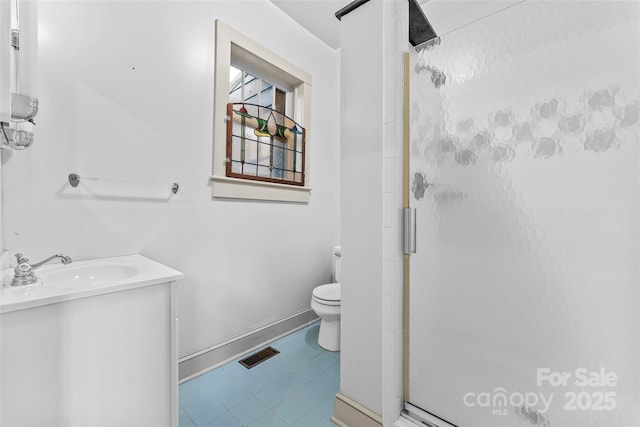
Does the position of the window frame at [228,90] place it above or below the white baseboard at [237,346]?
above

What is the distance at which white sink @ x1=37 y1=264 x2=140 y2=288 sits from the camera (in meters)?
1.02

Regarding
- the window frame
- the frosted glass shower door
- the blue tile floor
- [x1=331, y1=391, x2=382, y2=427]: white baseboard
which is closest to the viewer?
the frosted glass shower door

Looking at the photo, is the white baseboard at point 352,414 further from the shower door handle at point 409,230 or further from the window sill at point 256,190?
the window sill at point 256,190

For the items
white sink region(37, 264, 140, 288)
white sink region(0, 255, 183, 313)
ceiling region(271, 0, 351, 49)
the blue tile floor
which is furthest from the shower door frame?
ceiling region(271, 0, 351, 49)

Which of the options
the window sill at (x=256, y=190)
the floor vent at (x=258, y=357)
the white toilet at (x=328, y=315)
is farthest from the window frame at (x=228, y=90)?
the floor vent at (x=258, y=357)

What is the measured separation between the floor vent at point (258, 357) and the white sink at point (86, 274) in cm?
95

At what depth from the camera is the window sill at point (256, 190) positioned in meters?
1.67

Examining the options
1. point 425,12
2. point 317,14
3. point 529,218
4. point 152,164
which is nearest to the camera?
point 529,218

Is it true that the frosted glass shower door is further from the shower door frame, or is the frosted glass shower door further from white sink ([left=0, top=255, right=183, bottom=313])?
white sink ([left=0, top=255, right=183, bottom=313])

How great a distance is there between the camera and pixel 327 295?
1915 millimetres

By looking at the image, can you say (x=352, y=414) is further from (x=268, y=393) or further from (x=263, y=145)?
(x=263, y=145)

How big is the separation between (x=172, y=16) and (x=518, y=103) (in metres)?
1.74

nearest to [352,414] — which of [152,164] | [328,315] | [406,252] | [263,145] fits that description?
[328,315]

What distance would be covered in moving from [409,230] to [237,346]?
1408 mm
